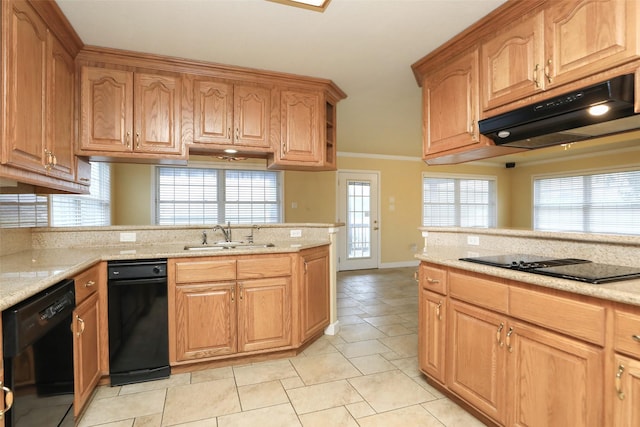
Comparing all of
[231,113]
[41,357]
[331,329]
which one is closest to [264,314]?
[331,329]

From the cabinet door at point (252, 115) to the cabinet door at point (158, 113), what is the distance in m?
0.46

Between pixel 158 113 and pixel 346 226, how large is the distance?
4434 mm

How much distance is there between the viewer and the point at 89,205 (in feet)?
13.1

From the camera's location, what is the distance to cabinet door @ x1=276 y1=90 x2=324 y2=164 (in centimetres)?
311

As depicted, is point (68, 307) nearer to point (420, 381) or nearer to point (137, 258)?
point (137, 258)

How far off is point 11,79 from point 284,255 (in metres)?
1.87

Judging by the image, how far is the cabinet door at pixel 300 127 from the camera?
3111mm

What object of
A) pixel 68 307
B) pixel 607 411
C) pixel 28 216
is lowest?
pixel 607 411

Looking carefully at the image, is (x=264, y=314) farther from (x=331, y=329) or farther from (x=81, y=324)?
(x=81, y=324)

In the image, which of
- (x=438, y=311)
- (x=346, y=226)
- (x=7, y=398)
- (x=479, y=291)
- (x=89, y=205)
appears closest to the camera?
(x=7, y=398)

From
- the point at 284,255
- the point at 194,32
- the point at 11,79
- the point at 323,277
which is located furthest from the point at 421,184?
the point at 11,79

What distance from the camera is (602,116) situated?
1687 millimetres

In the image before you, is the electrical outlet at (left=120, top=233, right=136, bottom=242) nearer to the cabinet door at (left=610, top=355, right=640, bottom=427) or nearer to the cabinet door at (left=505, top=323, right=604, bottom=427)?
the cabinet door at (left=505, top=323, right=604, bottom=427)

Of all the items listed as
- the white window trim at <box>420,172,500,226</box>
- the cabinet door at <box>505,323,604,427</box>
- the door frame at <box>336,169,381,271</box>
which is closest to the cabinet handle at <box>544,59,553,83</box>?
the cabinet door at <box>505,323,604,427</box>
